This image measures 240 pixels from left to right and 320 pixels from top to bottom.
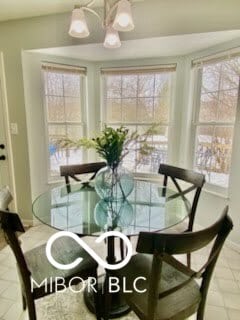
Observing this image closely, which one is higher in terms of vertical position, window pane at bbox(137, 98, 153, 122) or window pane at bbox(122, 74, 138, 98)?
window pane at bbox(122, 74, 138, 98)

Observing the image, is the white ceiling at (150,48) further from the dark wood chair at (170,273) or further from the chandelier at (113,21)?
the dark wood chair at (170,273)

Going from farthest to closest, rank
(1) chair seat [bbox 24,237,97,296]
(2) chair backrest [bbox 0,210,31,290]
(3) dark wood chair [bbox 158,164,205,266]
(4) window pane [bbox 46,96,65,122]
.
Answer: (4) window pane [bbox 46,96,65,122]
(3) dark wood chair [bbox 158,164,205,266]
(1) chair seat [bbox 24,237,97,296]
(2) chair backrest [bbox 0,210,31,290]

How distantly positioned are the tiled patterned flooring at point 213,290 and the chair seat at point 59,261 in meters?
0.45

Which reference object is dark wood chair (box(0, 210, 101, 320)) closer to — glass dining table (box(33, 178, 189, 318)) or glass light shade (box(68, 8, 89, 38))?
→ glass dining table (box(33, 178, 189, 318))

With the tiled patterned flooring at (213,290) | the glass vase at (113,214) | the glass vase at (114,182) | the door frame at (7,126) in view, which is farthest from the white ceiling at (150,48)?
the tiled patterned flooring at (213,290)

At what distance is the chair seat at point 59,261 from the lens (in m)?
1.34

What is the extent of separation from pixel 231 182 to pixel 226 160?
25 centimetres

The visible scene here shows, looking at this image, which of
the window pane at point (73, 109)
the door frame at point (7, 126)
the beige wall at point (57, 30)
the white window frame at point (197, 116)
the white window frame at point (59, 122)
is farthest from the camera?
the window pane at point (73, 109)

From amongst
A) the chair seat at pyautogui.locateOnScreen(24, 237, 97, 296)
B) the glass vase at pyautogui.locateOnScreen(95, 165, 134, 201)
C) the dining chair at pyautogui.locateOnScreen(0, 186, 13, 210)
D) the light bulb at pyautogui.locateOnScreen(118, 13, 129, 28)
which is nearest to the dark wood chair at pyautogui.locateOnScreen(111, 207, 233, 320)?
the chair seat at pyautogui.locateOnScreen(24, 237, 97, 296)

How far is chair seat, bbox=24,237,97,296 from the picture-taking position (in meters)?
1.34

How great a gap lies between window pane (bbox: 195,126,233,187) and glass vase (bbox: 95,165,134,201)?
1.29m

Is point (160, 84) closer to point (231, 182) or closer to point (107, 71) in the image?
point (107, 71)

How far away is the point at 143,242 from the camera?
3.03 ft

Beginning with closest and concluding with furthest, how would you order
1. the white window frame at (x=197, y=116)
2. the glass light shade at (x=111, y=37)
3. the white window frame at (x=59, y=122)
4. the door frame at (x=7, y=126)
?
1. the glass light shade at (x=111, y=37)
2. the white window frame at (x=197, y=116)
3. the door frame at (x=7, y=126)
4. the white window frame at (x=59, y=122)
